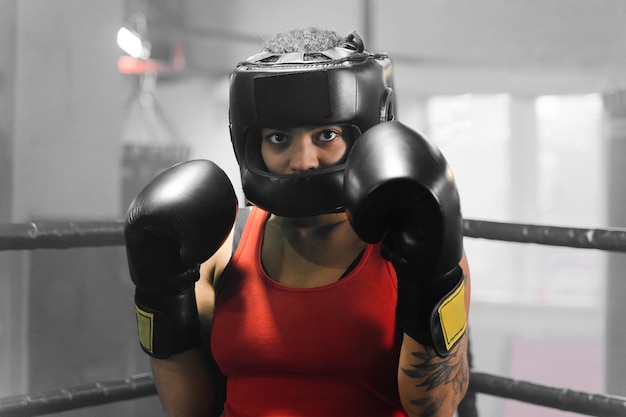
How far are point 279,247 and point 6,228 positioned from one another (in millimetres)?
592

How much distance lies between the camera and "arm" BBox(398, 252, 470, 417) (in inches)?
38.3

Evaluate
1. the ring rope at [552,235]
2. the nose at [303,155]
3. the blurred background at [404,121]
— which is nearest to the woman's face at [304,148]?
the nose at [303,155]

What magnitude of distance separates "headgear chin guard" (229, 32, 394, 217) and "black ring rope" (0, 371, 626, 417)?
63 cm

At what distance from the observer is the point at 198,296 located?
1.18m

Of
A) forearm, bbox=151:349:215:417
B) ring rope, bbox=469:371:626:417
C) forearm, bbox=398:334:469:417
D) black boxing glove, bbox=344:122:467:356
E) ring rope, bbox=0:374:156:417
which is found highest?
black boxing glove, bbox=344:122:467:356

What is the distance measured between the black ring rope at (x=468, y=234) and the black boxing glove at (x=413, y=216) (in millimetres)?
514

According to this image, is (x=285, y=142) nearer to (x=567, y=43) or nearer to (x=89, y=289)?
(x=567, y=43)

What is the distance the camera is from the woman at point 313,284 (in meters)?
0.99

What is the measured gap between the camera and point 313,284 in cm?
109

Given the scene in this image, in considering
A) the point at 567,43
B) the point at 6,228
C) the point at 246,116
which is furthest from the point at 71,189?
the point at 567,43

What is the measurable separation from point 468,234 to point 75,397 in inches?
34.7

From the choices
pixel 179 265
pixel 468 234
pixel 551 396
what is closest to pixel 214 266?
pixel 179 265

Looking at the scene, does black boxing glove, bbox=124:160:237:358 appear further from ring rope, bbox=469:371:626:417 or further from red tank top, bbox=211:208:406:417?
ring rope, bbox=469:371:626:417

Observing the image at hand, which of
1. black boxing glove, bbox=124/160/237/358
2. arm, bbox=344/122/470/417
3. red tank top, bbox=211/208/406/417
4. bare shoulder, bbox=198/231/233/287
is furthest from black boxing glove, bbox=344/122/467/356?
bare shoulder, bbox=198/231/233/287
